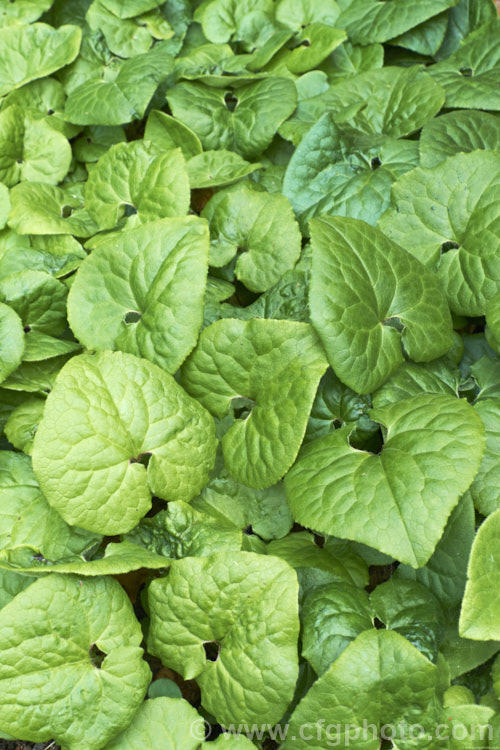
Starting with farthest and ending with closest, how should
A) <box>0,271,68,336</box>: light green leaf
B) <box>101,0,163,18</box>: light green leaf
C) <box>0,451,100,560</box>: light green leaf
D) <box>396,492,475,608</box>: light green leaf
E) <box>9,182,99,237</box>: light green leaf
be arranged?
1. <box>101,0,163,18</box>: light green leaf
2. <box>9,182,99,237</box>: light green leaf
3. <box>0,271,68,336</box>: light green leaf
4. <box>0,451,100,560</box>: light green leaf
5. <box>396,492,475,608</box>: light green leaf

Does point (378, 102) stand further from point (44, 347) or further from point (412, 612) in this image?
point (412, 612)

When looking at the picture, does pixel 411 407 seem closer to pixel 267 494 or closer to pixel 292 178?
pixel 267 494

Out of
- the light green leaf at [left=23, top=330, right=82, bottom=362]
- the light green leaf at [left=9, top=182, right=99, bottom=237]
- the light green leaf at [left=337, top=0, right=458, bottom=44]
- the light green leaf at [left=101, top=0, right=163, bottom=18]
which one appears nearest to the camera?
the light green leaf at [left=23, top=330, right=82, bottom=362]

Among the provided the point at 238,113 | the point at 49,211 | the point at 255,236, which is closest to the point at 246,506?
→ the point at 255,236

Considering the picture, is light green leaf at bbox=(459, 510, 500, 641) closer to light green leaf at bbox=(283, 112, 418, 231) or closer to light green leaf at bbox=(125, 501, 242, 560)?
light green leaf at bbox=(125, 501, 242, 560)

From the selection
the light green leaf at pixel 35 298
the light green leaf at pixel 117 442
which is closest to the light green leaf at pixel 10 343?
the light green leaf at pixel 35 298

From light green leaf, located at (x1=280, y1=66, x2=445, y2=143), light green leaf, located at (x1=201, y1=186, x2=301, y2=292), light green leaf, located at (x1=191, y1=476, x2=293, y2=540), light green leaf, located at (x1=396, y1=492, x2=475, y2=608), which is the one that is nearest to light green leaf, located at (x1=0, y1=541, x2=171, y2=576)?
light green leaf, located at (x1=191, y1=476, x2=293, y2=540)
